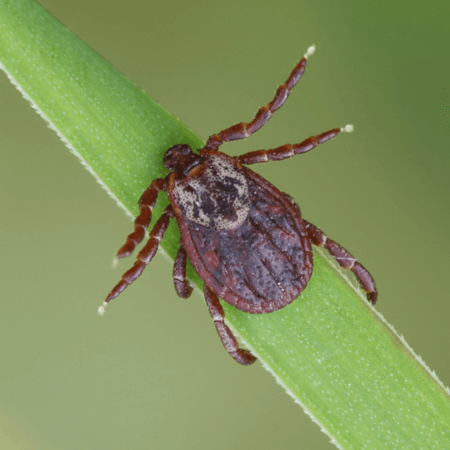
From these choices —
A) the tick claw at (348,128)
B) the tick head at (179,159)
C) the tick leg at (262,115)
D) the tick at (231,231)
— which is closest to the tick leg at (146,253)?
the tick at (231,231)

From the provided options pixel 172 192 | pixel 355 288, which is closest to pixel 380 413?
pixel 355 288

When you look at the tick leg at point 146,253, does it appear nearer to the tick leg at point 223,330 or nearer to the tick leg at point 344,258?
the tick leg at point 223,330

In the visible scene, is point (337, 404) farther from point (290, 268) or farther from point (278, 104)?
point (278, 104)

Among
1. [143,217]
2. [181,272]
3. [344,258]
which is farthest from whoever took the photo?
[344,258]

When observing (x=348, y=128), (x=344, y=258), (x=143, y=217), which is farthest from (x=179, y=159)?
(x=344, y=258)

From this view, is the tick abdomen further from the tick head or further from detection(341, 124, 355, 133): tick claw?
detection(341, 124, 355, 133): tick claw

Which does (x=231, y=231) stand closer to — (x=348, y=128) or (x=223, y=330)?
(x=223, y=330)
